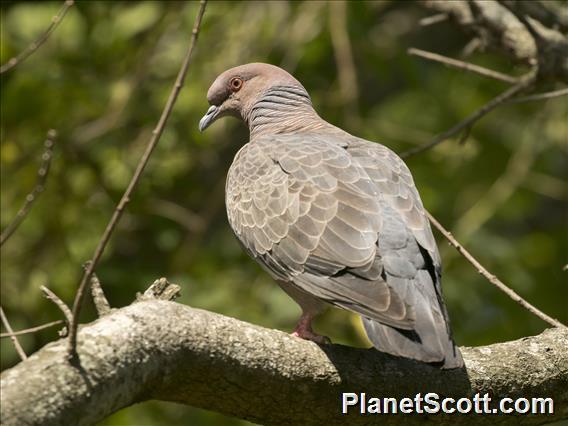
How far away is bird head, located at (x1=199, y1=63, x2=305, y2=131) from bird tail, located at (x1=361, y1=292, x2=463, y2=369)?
2041mm

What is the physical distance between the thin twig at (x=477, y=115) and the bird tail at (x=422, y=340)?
4.14 ft

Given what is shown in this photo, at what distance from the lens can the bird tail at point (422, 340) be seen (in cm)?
318

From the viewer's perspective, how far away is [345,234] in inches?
144

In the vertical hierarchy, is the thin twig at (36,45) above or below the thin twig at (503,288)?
above

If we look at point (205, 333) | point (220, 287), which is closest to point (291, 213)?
point (205, 333)

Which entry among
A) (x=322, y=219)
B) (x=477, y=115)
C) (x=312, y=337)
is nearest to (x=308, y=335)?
(x=312, y=337)

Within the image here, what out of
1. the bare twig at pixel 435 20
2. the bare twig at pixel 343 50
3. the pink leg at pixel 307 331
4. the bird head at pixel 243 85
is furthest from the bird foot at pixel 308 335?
the bare twig at pixel 343 50

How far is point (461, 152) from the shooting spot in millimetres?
6875

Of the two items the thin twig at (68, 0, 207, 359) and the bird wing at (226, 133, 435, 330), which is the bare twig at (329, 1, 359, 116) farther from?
the thin twig at (68, 0, 207, 359)

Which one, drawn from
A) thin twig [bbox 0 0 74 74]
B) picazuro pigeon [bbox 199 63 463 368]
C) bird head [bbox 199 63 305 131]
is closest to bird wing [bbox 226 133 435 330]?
picazuro pigeon [bbox 199 63 463 368]

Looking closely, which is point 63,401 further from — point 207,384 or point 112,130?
point 112,130

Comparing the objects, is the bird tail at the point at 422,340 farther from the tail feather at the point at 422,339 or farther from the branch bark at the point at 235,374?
the branch bark at the point at 235,374

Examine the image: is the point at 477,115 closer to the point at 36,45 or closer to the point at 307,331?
the point at 307,331

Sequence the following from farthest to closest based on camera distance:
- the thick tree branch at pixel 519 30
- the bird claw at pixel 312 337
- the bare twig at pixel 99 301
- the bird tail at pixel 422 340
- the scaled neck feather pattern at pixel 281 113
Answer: the scaled neck feather pattern at pixel 281 113
the thick tree branch at pixel 519 30
the bird claw at pixel 312 337
the bird tail at pixel 422 340
the bare twig at pixel 99 301
